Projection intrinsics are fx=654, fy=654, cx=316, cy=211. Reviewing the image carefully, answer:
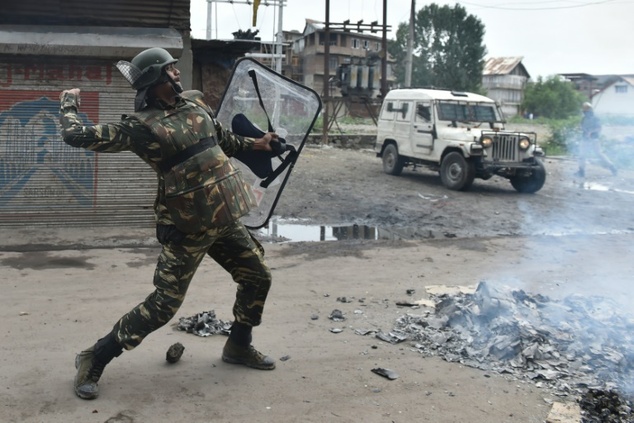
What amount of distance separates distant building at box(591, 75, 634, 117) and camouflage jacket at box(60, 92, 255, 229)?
956 cm

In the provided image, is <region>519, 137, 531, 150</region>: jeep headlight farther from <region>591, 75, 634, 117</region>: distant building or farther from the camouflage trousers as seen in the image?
the camouflage trousers

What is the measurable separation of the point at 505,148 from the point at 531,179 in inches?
34.1

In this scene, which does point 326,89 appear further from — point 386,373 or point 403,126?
point 386,373

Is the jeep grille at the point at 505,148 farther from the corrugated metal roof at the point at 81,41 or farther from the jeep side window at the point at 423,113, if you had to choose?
the corrugated metal roof at the point at 81,41

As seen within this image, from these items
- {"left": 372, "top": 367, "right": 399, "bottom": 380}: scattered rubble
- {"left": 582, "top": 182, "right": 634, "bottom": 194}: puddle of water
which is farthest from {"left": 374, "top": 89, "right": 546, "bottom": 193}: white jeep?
{"left": 372, "top": 367, "right": 399, "bottom": 380}: scattered rubble

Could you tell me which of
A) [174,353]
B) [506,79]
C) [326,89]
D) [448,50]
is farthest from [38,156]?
[506,79]

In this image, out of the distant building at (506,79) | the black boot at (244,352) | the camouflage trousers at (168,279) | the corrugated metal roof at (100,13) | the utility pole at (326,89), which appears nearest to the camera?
the camouflage trousers at (168,279)

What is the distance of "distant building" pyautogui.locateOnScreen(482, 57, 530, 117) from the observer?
83.2m

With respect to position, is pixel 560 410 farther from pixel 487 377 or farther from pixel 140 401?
pixel 140 401

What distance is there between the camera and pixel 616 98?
547 inches

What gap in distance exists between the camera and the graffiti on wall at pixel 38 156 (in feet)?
25.9

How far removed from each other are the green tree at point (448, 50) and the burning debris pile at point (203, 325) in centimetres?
5019

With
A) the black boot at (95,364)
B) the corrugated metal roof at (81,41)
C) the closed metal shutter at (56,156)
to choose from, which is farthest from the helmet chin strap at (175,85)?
the closed metal shutter at (56,156)

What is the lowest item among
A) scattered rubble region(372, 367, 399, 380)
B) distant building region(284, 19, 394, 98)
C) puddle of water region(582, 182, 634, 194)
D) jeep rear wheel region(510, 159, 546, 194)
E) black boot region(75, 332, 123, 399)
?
scattered rubble region(372, 367, 399, 380)
